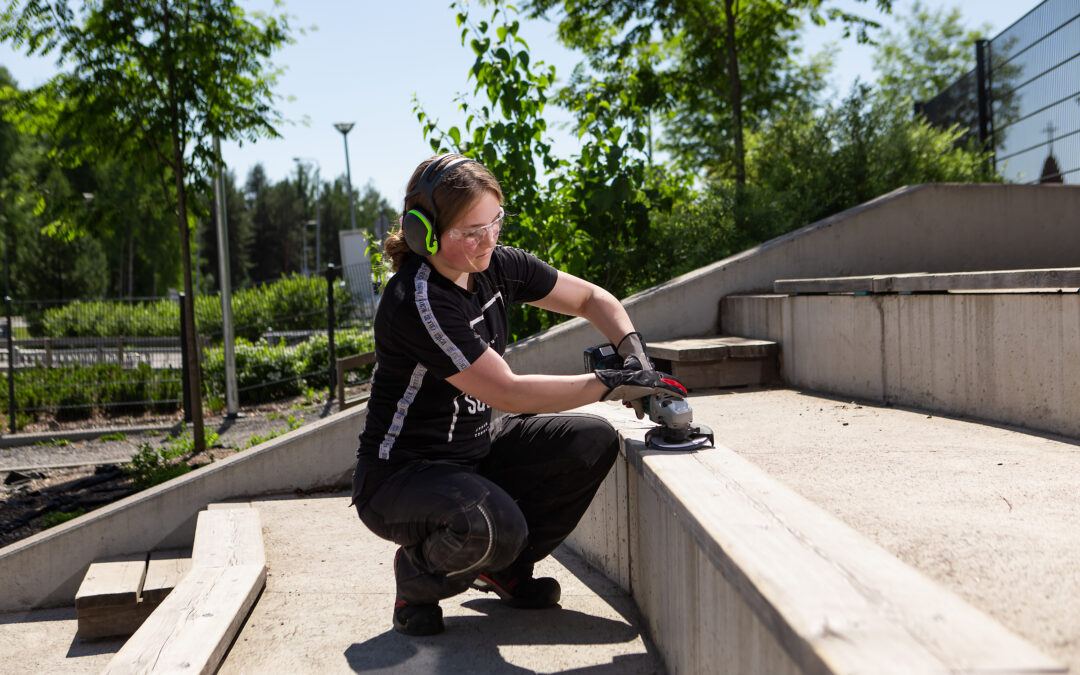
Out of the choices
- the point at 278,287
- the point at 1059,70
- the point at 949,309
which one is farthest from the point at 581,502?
the point at 278,287

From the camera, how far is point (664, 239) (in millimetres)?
6781

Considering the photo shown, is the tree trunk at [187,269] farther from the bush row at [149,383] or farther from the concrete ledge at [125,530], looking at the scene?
the bush row at [149,383]

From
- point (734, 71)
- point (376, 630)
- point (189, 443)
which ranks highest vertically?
point (734, 71)

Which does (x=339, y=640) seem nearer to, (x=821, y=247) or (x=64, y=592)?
(x=64, y=592)

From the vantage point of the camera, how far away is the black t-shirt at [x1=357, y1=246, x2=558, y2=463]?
8.00 feet

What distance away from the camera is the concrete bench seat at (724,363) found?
16.7 feet

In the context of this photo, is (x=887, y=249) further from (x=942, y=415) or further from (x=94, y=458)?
(x=94, y=458)

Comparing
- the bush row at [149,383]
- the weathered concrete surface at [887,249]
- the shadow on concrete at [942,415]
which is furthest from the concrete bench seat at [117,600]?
the bush row at [149,383]

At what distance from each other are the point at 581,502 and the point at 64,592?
147 inches

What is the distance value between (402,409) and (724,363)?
119 inches

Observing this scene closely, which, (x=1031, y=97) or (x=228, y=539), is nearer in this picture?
(x=228, y=539)

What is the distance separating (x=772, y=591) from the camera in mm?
1406

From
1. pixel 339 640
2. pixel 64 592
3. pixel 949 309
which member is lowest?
pixel 64 592

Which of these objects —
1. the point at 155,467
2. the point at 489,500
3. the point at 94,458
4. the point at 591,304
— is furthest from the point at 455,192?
the point at 94,458
